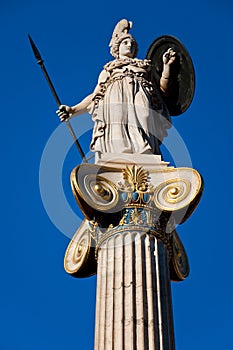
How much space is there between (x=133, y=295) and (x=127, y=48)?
31.9 ft

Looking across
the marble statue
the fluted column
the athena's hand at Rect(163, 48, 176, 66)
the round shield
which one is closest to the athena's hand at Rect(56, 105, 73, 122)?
the marble statue

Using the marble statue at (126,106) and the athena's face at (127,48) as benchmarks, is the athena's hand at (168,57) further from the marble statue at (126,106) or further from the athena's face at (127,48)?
the athena's face at (127,48)

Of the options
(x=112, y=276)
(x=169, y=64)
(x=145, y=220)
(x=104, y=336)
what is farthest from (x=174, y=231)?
(x=169, y=64)

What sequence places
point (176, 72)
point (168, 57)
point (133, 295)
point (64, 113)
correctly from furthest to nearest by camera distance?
point (176, 72)
point (168, 57)
point (64, 113)
point (133, 295)

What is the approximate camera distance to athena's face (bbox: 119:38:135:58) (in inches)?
942

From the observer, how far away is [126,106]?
71.9 ft

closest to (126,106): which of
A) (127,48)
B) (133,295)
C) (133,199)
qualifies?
(127,48)

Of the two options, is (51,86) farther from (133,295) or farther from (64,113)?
(133,295)

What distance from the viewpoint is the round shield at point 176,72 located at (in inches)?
972

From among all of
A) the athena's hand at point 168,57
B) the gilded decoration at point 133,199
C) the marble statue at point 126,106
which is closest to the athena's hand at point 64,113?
the marble statue at point 126,106

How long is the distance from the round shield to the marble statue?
334 mm

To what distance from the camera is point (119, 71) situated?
Answer: 75.6 feet

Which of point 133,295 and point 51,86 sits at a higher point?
point 51,86

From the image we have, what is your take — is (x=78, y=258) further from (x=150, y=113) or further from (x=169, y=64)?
(x=169, y=64)
